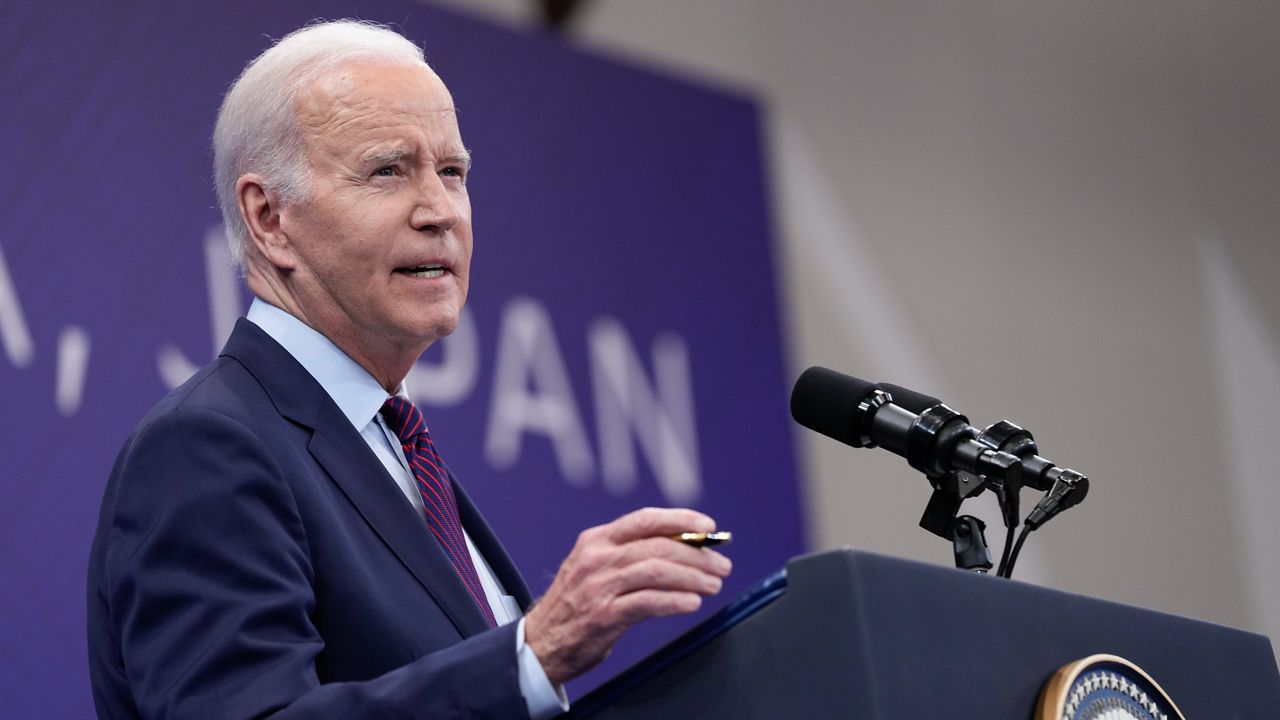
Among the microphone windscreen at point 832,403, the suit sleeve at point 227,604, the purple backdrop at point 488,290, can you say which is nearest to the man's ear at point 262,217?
the suit sleeve at point 227,604

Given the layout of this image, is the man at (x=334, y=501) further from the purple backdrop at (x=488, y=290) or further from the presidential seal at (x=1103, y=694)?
the purple backdrop at (x=488, y=290)

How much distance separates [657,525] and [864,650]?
0.62ft

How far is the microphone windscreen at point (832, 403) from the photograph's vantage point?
1638mm

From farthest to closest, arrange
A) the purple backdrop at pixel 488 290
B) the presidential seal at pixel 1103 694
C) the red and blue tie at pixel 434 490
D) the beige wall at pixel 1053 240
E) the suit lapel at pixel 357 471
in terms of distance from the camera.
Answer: the beige wall at pixel 1053 240 < the purple backdrop at pixel 488 290 < the red and blue tie at pixel 434 490 < the suit lapel at pixel 357 471 < the presidential seal at pixel 1103 694

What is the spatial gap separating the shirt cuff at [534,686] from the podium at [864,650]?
32 mm

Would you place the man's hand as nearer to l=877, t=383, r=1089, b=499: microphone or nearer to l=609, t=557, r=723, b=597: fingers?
l=609, t=557, r=723, b=597: fingers

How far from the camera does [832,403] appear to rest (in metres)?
1.66

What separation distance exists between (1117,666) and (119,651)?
943 millimetres

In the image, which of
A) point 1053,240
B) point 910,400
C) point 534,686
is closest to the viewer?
point 534,686

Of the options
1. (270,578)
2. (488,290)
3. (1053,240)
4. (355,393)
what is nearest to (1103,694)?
(270,578)

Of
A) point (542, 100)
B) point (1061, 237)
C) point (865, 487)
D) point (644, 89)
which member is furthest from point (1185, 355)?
point (542, 100)

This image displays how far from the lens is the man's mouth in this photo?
1.77m

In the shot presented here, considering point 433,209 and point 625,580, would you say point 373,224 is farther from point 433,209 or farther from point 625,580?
point 625,580

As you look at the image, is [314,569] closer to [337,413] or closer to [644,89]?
[337,413]
